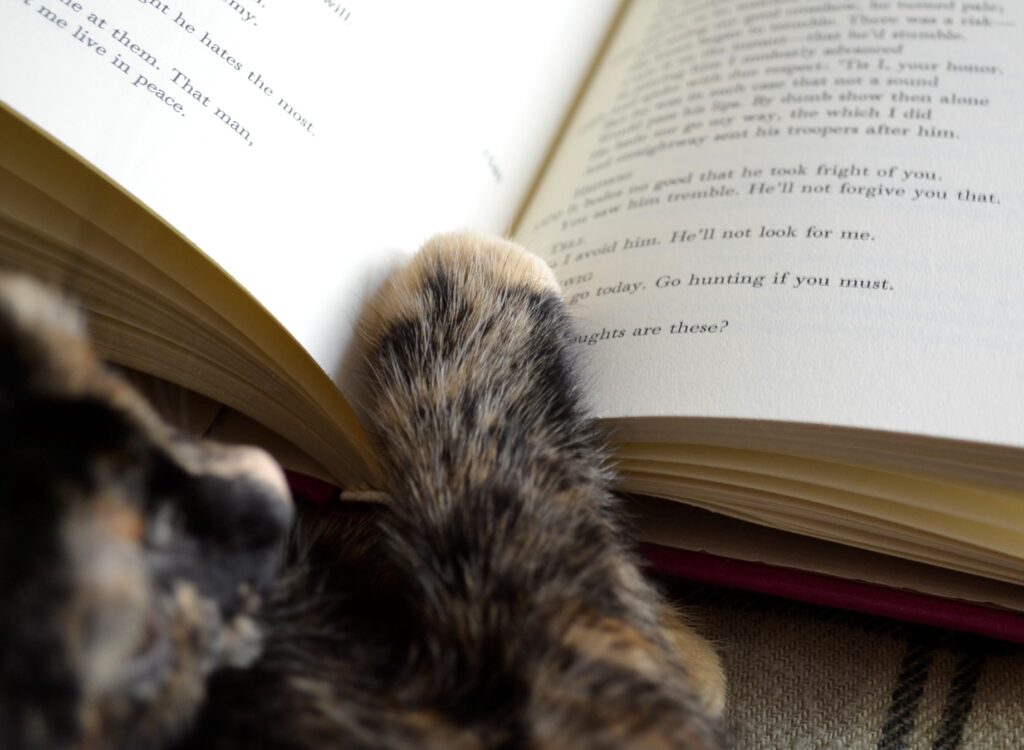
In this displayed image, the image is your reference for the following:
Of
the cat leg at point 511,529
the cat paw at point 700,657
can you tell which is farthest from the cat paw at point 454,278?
the cat paw at point 700,657

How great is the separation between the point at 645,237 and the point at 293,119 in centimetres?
21

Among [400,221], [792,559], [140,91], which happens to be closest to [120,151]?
[140,91]

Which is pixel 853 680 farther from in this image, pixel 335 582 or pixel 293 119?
pixel 293 119

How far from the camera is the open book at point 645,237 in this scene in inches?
16.6

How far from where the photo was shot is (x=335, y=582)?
38 cm

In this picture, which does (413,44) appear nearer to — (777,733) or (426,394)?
(426,394)

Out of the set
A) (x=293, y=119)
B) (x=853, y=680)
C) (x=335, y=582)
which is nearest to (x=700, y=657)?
(x=853, y=680)

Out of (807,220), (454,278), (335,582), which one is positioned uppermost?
(807,220)

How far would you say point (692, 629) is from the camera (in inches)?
18.4

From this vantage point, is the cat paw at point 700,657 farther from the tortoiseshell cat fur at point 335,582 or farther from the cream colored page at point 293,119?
the cream colored page at point 293,119

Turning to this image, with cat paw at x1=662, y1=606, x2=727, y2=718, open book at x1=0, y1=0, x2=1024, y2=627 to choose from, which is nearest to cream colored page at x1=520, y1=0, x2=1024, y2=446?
open book at x1=0, y1=0, x2=1024, y2=627

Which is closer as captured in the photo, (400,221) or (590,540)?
(590,540)

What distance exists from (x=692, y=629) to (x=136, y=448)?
0.30 m

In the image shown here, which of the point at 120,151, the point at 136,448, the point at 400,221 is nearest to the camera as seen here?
the point at 136,448
